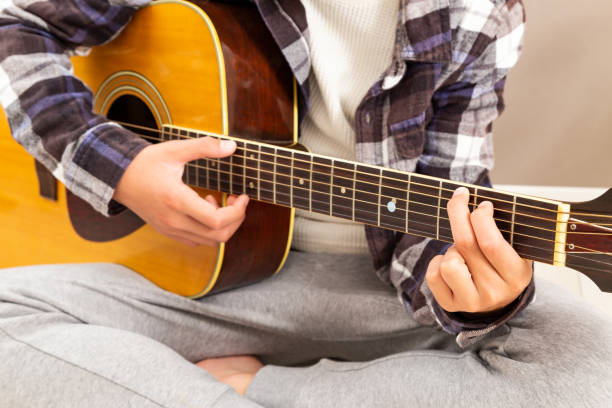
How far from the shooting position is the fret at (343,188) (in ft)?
2.35

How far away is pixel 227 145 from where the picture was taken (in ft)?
2.67

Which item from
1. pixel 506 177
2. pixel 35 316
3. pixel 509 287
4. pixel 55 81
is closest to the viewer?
pixel 509 287

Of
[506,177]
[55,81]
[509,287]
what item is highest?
[55,81]

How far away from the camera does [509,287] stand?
0.64 m

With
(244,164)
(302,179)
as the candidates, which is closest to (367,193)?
(302,179)

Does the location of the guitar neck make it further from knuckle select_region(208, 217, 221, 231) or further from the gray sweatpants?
the gray sweatpants

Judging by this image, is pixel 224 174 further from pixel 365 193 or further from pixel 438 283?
pixel 438 283

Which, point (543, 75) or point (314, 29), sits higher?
point (314, 29)

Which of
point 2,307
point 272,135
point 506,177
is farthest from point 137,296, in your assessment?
point 506,177

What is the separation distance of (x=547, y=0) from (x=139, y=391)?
4.36 ft

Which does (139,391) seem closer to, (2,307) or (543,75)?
(2,307)

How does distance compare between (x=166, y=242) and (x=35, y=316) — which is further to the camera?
(x=166, y=242)

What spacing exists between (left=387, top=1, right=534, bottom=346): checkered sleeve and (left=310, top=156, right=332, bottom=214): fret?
0.65ft

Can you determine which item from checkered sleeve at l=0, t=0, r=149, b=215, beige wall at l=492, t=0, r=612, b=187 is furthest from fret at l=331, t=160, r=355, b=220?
beige wall at l=492, t=0, r=612, b=187
